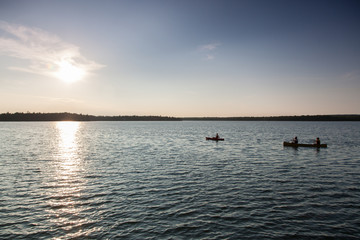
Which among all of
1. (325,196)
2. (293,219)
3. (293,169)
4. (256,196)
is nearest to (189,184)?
(256,196)

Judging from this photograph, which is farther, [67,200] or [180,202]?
[67,200]

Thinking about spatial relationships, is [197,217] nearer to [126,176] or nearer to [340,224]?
[340,224]

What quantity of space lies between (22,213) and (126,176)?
38.6 ft

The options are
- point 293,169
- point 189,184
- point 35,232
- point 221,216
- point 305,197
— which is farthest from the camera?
point 293,169

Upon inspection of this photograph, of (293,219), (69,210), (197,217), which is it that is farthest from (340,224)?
(69,210)

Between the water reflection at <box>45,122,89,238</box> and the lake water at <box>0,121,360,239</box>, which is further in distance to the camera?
the water reflection at <box>45,122,89,238</box>

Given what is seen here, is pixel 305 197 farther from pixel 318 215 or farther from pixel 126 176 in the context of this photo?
pixel 126 176

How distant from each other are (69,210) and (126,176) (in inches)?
402

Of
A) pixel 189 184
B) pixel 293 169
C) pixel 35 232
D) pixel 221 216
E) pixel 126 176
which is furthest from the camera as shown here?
pixel 293 169

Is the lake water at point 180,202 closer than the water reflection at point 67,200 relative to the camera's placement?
Yes

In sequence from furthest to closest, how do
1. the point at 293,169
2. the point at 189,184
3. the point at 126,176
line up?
the point at 293,169 < the point at 126,176 < the point at 189,184

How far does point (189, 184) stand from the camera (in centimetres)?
2356

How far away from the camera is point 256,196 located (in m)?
19.9

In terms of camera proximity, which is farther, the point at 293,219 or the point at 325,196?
the point at 325,196
